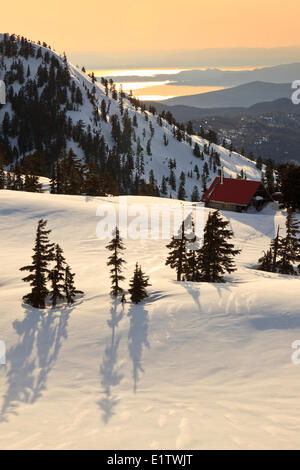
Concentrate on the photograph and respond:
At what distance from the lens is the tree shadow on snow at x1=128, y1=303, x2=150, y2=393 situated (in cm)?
1595

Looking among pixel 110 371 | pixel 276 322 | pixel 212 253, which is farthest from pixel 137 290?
pixel 276 322

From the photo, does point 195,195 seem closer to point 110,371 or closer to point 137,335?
point 137,335

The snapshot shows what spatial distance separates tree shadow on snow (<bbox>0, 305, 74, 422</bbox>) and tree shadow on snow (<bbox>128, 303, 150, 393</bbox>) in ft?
11.5

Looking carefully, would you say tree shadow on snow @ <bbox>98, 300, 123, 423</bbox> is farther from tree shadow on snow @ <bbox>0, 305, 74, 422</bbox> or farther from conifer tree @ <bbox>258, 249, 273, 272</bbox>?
conifer tree @ <bbox>258, 249, 273, 272</bbox>

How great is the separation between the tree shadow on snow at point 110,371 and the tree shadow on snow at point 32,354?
2368 mm

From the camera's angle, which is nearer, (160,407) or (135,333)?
(160,407)

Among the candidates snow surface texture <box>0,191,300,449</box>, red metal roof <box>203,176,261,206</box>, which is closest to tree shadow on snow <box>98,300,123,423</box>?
snow surface texture <box>0,191,300,449</box>

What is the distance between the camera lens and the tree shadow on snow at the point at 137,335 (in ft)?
52.3

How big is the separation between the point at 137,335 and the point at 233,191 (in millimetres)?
50658

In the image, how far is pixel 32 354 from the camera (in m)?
17.0

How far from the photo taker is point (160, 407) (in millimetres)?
12883
